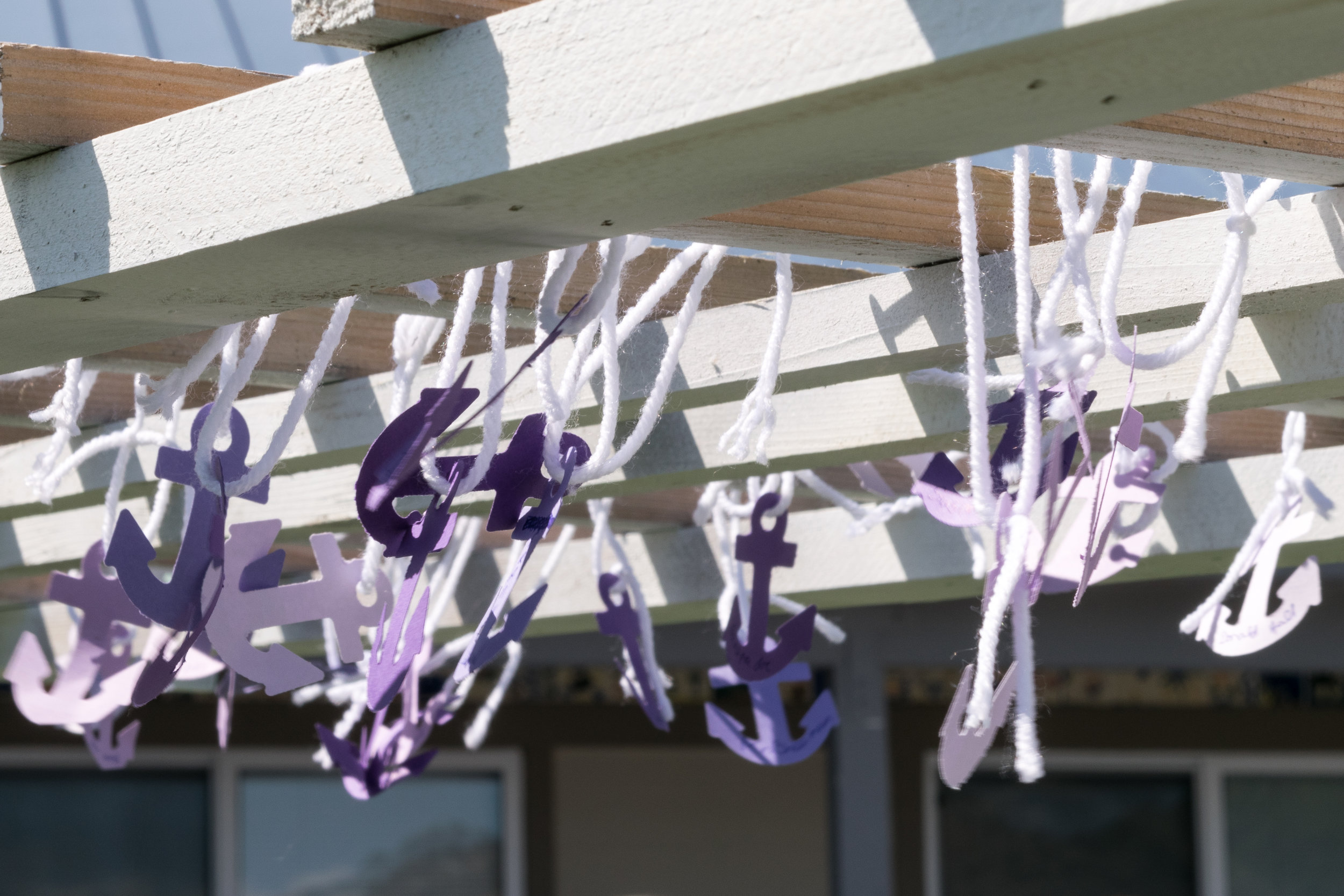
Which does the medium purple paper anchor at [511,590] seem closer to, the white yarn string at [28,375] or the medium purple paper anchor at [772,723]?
the medium purple paper anchor at [772,723]

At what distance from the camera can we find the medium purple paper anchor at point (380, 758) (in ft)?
6.11

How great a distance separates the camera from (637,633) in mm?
2062

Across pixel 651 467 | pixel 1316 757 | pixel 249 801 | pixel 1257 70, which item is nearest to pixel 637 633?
pixel 651 467

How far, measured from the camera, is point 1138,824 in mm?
5258

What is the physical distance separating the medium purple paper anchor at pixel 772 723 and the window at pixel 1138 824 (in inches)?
137

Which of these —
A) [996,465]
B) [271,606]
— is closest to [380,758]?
[271,606]

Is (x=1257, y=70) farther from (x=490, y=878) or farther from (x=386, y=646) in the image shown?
(x=490, y=878)

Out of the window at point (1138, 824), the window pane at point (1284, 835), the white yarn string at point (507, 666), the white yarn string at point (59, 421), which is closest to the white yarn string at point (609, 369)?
the white yarn string at point (59, 421)

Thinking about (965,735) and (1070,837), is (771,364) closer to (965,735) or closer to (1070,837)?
(965,735)

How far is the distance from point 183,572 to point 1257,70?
2.70 feet

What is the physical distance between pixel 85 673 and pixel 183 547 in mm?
855

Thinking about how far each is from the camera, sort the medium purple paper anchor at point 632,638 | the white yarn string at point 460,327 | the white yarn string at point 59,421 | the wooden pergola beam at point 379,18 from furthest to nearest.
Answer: the medium purple paper anchor at point 632,638, the white yarn string at point 59,421, the white yarn string at point 460,327, the wooden pergola beam at point 379,18

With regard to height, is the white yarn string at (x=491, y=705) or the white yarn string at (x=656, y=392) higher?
the white yarn string at (x=656, y=392)

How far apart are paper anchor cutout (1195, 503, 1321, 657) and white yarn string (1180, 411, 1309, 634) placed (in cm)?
2
